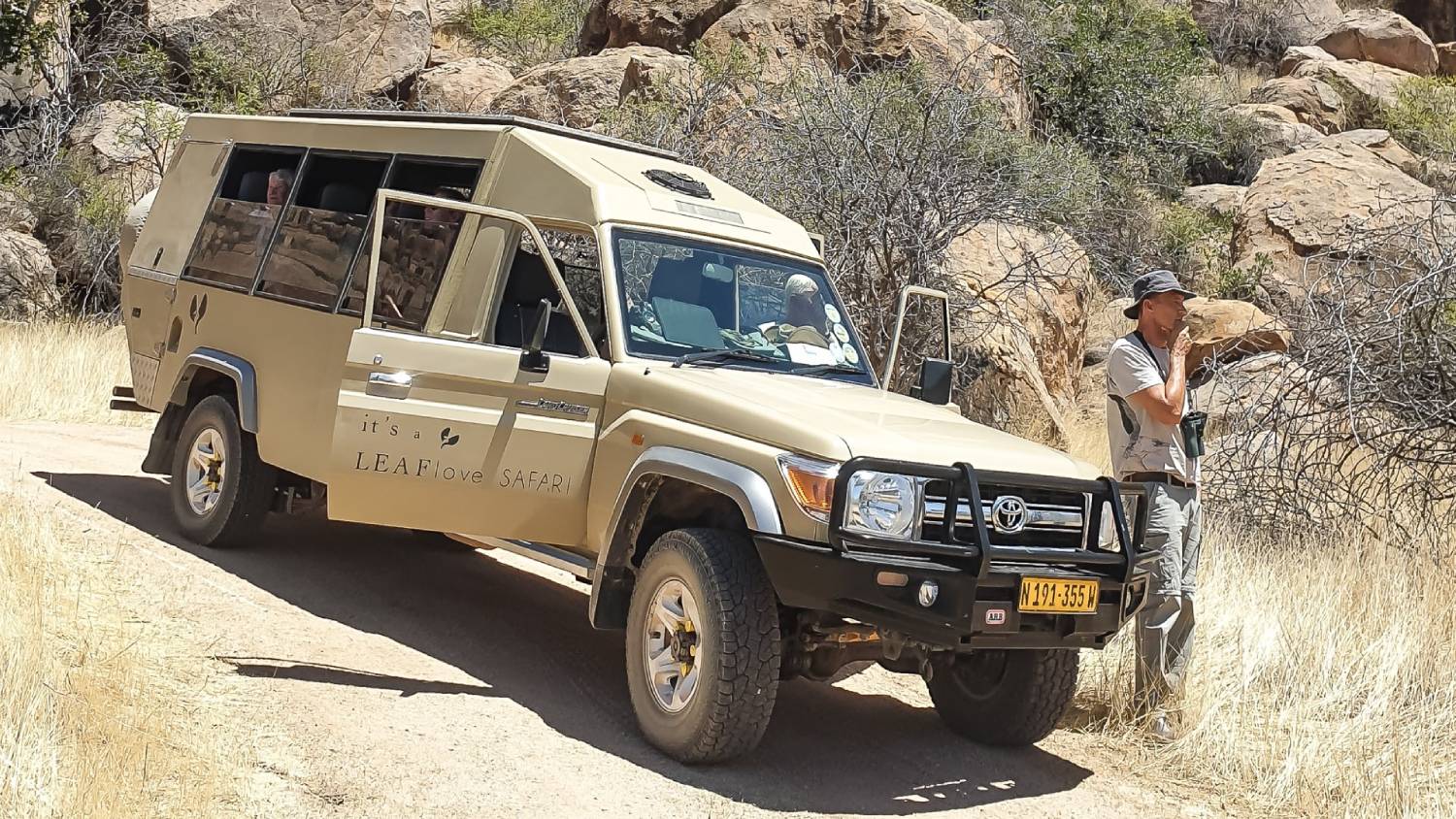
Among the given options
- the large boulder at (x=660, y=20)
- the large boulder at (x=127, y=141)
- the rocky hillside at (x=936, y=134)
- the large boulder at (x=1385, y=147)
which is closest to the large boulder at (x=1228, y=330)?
the rocky hillside at (x=936, y=134)

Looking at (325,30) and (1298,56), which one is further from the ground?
(1298,56)

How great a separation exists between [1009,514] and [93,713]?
130 inches

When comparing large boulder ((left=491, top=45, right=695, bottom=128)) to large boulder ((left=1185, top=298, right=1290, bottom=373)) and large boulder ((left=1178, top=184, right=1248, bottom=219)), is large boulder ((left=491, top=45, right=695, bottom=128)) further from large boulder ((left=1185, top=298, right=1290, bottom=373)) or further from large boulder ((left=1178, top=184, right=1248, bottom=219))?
large boulder ((left=1178, top=184, right=1248, bottom=219))

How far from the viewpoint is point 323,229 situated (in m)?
7.99

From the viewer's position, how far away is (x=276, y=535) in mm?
9109

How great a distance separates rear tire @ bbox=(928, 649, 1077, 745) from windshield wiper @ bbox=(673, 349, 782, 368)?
5.20 feet

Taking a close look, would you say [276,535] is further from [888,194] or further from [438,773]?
[888,194]

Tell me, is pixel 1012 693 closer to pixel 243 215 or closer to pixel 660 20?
pixel 243 215

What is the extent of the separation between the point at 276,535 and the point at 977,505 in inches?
211

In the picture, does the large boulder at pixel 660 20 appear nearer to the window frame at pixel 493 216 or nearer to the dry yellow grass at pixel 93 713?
the window frame at pixel 493 216

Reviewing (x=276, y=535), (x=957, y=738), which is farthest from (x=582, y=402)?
(x=276, y=535)

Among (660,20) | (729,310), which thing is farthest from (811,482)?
(660,20)

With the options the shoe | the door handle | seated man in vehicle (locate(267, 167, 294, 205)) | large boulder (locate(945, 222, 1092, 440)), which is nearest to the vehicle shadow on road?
the shoe

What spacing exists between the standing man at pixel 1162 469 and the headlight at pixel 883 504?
1.57 metres
